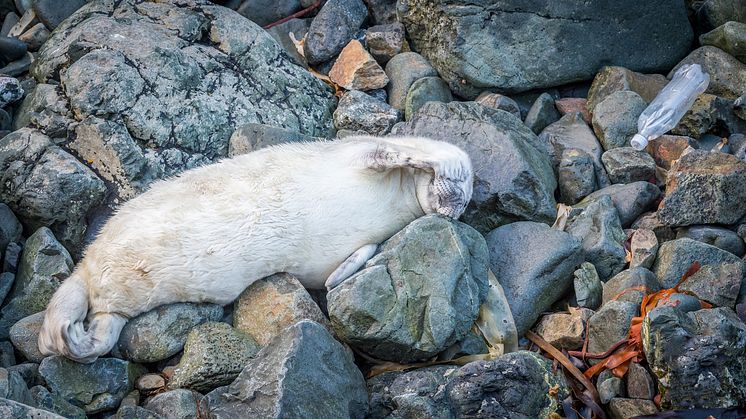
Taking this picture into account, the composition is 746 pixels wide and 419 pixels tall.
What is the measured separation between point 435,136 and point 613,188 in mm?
1300

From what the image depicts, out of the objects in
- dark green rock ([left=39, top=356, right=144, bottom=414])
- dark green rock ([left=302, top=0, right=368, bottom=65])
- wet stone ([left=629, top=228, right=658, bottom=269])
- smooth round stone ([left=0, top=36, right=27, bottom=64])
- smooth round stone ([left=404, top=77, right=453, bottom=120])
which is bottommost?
wet stone ([left=629, top=228, right=658, bottom=269])

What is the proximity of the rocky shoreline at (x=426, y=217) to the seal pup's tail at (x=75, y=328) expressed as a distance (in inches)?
4.0

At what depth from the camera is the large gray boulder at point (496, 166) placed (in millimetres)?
5867

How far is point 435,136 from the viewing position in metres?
6.18

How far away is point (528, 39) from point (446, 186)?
2.26 metres

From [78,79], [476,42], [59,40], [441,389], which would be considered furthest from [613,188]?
[59,40]

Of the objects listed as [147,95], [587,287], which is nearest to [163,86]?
[147,95]

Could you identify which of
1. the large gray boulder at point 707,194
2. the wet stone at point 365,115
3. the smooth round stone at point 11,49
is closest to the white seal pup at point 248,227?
the wet stone at point 365,115

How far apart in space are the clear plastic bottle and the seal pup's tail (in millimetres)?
3900

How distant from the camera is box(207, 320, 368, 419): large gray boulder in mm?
4227

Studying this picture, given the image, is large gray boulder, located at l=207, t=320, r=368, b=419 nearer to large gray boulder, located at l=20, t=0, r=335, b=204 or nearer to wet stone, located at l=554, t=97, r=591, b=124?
large gray boulder, located at l=20, t=0, r=335, b=204

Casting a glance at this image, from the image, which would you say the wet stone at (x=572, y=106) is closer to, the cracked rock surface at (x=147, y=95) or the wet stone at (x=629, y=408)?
the cracked rock surface at (x=147, y=95)

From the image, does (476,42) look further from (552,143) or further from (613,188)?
(613,188)

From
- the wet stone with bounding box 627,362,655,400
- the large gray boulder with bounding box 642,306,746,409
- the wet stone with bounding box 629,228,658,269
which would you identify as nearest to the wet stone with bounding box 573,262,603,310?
the wet stone with bounding box 629,228,658,269
